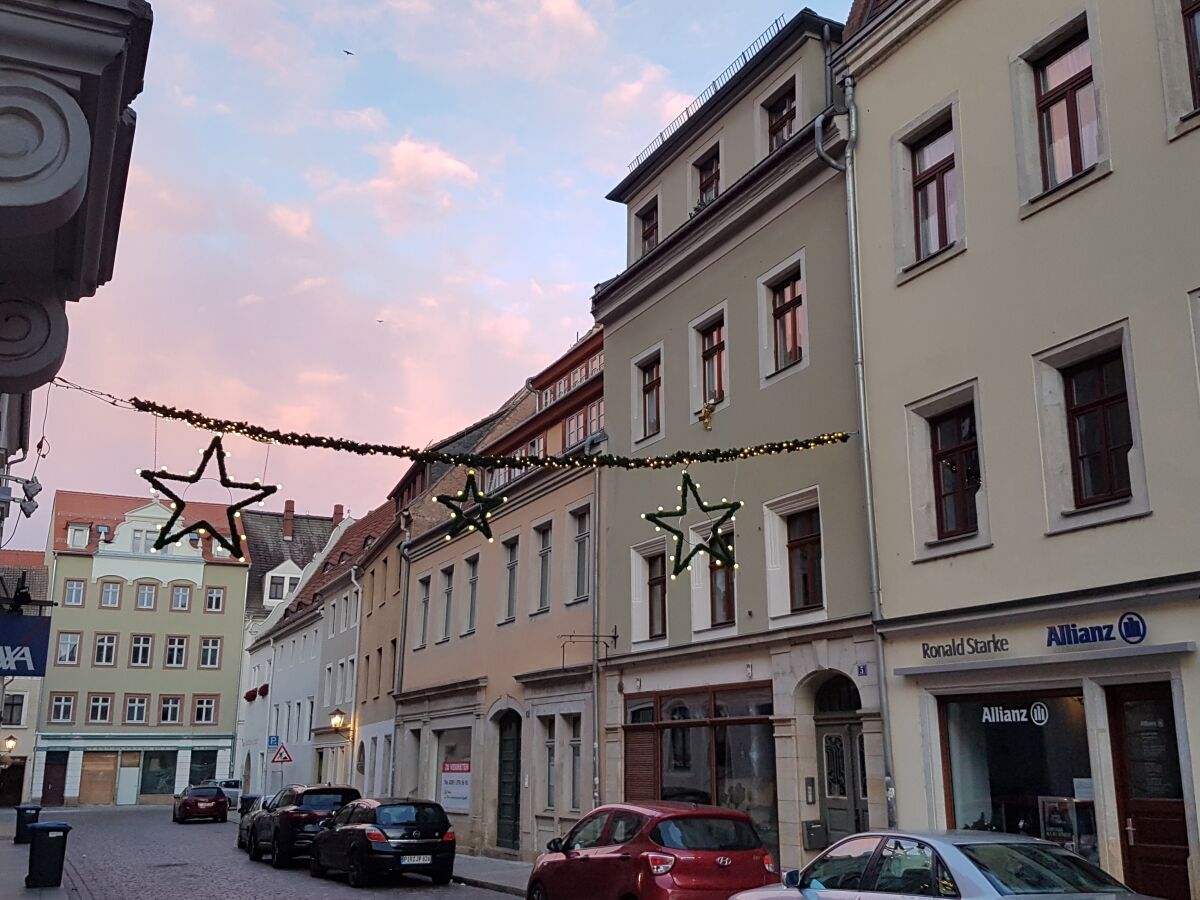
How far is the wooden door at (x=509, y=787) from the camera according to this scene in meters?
25.7

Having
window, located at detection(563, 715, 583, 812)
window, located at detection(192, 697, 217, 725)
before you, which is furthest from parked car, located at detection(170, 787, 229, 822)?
window, located at detection(563, 715, 583, 812)

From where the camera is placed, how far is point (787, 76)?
62.7ft

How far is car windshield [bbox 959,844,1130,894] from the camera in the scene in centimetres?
806

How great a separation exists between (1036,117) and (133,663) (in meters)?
62.2

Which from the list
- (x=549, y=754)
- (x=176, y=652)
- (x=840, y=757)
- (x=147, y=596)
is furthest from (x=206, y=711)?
(x=840, y=757)

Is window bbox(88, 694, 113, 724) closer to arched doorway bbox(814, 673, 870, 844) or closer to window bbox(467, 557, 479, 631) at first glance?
window bbox(467, 557, 479, 631)

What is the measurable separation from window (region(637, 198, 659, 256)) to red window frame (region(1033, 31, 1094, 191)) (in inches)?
398

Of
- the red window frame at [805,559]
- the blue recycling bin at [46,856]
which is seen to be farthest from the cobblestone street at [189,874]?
the red window frame at [805,559]

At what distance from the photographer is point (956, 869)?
8.28 metres

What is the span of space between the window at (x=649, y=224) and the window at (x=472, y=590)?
34.7 ft

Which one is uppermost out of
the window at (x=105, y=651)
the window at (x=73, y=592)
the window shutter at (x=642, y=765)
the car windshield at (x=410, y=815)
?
the window at (x=73, y=592)

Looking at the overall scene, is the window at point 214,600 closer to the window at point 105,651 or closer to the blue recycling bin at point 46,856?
the window at point 105,651

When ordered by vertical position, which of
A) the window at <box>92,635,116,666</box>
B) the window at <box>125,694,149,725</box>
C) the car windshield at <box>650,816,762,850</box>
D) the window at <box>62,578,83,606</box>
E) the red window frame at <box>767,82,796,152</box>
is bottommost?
the car windshield at <box>650,816,762,850</box>

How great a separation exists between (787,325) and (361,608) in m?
27.8
